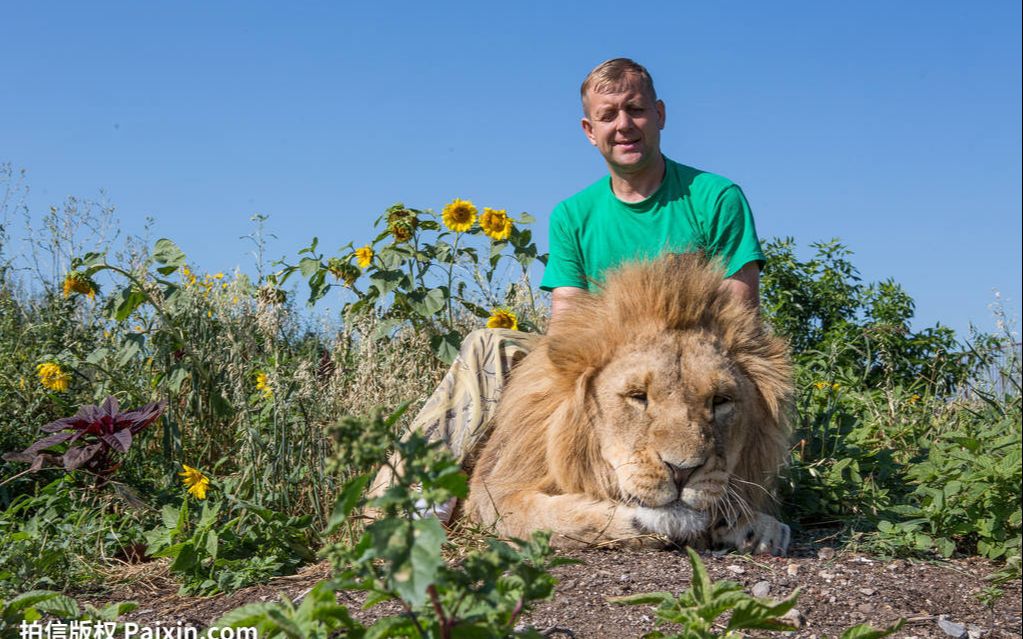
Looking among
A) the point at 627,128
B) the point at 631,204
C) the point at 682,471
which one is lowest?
the point at 682,471

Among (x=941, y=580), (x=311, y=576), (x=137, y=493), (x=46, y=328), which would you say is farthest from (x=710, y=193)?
(x=46, y=328)

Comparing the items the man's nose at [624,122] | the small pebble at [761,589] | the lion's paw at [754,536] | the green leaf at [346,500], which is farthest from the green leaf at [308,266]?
the green leaf at [346,500]

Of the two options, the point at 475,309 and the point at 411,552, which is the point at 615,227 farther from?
the point at 411,552

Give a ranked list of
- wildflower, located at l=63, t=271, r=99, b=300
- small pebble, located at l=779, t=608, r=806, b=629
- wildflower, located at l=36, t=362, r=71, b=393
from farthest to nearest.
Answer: wildflower, located at l=36, t=362, r=71, b=393 → wildflower, located at l=63, t=271, r=99, b=300 → small pebble, located at l=779, t=608, r=806, b=629

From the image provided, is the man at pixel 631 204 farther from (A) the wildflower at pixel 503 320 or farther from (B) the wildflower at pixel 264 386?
(B) the wildflower at pixel 264 386

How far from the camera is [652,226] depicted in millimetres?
4660

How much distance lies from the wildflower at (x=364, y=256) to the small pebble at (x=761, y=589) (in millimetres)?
2722

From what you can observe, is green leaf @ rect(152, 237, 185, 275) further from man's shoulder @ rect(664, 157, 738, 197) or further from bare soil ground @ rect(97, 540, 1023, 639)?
man's shoulder @ rect(664, 157, 738, 197)

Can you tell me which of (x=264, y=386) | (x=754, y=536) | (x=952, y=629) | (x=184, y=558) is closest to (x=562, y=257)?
(x=264, y=386)

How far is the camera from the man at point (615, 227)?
13.8 feet

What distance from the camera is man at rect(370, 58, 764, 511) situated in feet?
13.8

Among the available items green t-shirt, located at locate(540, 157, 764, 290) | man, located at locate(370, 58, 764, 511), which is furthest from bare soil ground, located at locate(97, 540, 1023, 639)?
green t-shirt, located at locate(540, 157, 764, 290)

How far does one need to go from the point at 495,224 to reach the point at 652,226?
3.16ft

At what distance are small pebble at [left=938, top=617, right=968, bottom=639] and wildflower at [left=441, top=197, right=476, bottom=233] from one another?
10.1 ft
